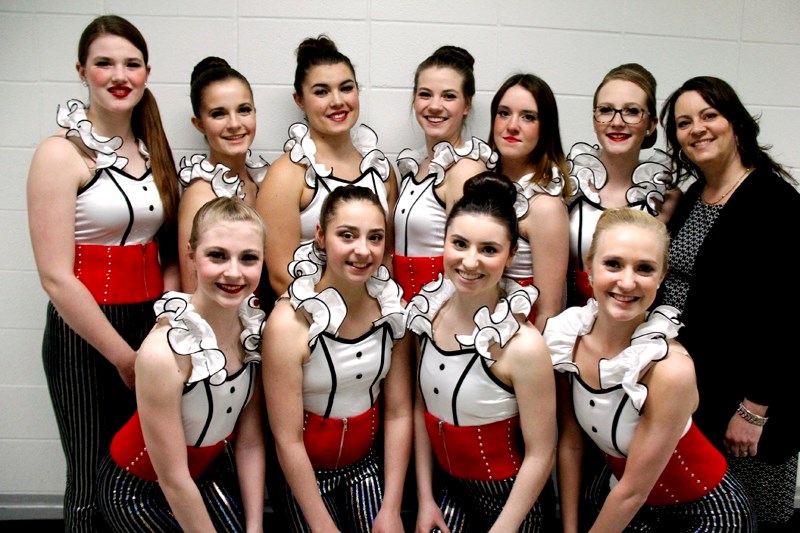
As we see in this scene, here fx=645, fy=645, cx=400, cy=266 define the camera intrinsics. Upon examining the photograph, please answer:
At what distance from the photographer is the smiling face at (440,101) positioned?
7.52 ft

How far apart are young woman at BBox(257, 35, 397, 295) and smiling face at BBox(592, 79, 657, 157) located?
79cm

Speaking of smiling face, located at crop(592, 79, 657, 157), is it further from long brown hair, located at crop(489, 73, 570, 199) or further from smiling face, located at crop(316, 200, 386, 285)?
smiling face, located at crop(316, 200, 386, 285)

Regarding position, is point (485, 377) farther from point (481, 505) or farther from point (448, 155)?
point (448, 155)

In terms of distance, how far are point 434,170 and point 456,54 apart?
1.54 ft

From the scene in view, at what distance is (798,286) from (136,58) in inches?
86.5

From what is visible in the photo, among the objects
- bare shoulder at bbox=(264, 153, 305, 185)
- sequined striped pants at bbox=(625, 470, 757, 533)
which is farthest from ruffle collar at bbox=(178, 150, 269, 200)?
sequined striped pants at bbox=(625, 470, 757, 533)

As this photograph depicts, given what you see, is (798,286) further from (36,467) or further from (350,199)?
(36,467)

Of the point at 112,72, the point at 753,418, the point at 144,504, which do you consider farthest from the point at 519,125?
the point at 144,504

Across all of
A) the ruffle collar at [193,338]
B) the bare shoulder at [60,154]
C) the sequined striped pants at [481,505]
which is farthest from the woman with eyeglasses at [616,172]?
the bare shoulder at [60,154]

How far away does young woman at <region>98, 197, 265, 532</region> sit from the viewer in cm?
172

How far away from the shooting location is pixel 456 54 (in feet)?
7.82

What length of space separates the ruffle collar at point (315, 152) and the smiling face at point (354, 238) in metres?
0.36

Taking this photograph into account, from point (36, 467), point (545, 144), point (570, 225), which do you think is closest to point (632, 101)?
point (545, 144)

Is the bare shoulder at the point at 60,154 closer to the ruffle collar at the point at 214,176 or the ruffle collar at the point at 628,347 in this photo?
the ruffle collar at the point at 214,176
